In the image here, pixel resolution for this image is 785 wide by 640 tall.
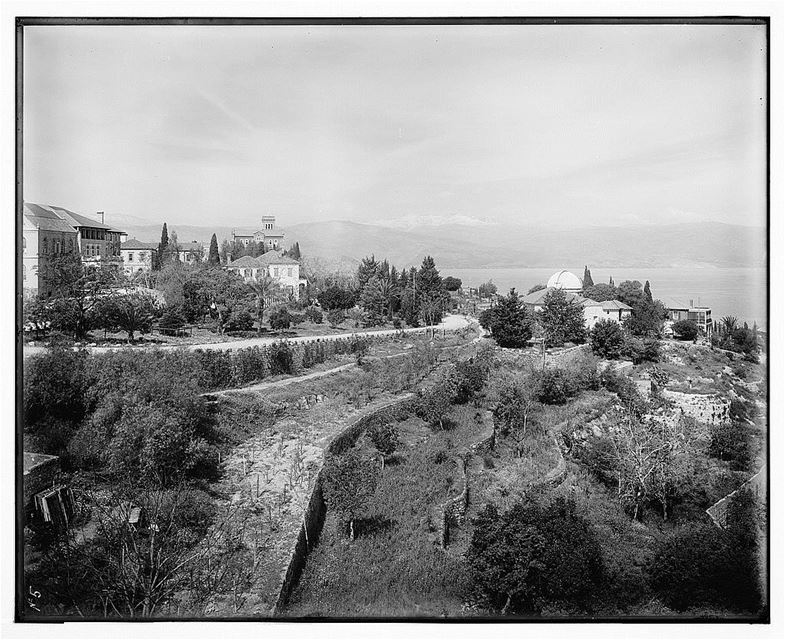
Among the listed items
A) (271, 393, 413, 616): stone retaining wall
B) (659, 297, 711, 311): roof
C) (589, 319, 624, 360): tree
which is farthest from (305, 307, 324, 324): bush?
(659, 297, 711, 311): roof

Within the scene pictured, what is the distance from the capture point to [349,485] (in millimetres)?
3754

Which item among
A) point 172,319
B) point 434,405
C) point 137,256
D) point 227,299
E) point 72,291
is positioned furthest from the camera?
point 227,299

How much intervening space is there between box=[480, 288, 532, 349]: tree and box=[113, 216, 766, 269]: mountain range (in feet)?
1.50

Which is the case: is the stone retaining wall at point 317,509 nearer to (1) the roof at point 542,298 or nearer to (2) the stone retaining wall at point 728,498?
(1) the roof at point 542,298

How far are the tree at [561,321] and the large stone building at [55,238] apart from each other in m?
3.46

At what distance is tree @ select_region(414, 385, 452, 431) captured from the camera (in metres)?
4.40

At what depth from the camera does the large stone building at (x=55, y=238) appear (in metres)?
3.61

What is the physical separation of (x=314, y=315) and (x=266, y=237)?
2.93 ft

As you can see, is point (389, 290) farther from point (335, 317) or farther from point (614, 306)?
point (614, 306)

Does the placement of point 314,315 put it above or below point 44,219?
below

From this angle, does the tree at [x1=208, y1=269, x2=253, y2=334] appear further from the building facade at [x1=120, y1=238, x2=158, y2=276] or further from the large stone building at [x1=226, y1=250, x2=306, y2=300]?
the building facade at [x1=120, y1=238, x2=158, y2=276]

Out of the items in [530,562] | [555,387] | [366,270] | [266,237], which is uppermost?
[266,237]

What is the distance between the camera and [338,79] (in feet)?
12.4

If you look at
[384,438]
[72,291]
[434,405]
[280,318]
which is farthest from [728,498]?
[72,291]
